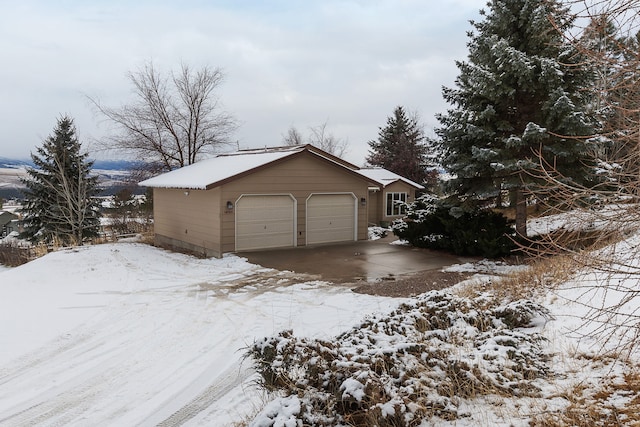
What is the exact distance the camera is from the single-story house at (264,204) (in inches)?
550

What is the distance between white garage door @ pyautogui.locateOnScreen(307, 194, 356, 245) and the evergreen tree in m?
15.8

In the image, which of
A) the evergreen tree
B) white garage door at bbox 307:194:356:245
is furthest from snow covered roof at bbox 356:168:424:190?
white garage door at bbox 307:194:356:245

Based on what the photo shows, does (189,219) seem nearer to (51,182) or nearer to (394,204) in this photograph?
(51,182)

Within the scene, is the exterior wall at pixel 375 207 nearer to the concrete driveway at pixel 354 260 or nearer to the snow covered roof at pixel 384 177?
the snow covered roof at pixel 384 177

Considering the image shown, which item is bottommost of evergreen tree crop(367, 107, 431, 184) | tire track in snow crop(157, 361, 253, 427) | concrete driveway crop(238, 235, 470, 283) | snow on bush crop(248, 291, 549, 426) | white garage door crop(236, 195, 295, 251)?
tire track in snow crop(157, 361, 253, 427)

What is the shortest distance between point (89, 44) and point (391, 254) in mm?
13167

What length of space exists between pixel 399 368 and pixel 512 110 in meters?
11.9

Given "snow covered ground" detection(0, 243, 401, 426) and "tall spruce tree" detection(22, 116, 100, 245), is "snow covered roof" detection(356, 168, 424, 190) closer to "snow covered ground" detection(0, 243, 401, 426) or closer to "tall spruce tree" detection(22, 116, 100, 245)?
"snow covered ground" detection(0, 243, 401, 426)

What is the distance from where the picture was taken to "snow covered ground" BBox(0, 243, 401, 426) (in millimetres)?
4582

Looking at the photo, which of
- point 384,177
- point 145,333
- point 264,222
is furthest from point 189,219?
point 384,177

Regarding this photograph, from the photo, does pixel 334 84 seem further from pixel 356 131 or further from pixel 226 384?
pixel 226 384

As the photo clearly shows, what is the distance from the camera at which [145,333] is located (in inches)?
272

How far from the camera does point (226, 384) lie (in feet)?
16.6

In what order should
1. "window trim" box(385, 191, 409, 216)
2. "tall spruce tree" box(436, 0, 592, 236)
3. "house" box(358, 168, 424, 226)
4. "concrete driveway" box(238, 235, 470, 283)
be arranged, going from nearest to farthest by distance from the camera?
"concrete driveway" box(238, 235, 470, 283) < "tall spruce tree" box(436, 0, 592, 236) < "house" box(358, 168, 424, 226) < "window trim" box(385, 191, 409, 216)
